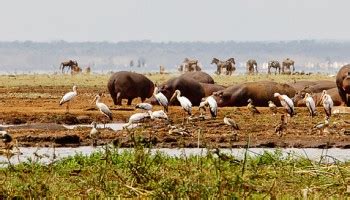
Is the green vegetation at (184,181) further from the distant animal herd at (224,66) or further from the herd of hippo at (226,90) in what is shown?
the distant animal herd at (224,66)

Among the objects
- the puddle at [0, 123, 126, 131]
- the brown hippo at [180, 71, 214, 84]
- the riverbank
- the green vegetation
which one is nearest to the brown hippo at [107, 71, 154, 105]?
the riverbank

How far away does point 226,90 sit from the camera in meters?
28.4

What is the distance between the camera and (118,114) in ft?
80.8

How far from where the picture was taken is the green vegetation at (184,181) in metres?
9.80

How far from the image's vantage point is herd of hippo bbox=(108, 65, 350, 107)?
2766 cm

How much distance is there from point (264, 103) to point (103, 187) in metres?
18.1

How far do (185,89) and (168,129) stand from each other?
28.6 feet

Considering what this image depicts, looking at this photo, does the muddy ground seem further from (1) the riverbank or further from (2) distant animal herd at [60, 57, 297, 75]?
(2) distant animal herd at [60, 57, 297, 75]

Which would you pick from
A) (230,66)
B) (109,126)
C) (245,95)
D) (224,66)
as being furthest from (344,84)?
(224,66)

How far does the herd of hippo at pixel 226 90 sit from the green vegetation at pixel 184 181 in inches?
615

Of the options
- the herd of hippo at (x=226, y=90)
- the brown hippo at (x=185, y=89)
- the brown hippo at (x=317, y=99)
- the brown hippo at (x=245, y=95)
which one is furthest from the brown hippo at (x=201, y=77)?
the brown hippo at (x=317, y=99)

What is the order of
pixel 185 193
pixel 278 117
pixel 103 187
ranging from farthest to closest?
pixel 278 117
pixel 103 187
pixel 185 193

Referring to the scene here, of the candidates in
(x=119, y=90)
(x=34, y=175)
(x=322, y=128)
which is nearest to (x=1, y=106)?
(x=119, y=90)

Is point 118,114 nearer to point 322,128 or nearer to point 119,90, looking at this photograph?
point 119,90
